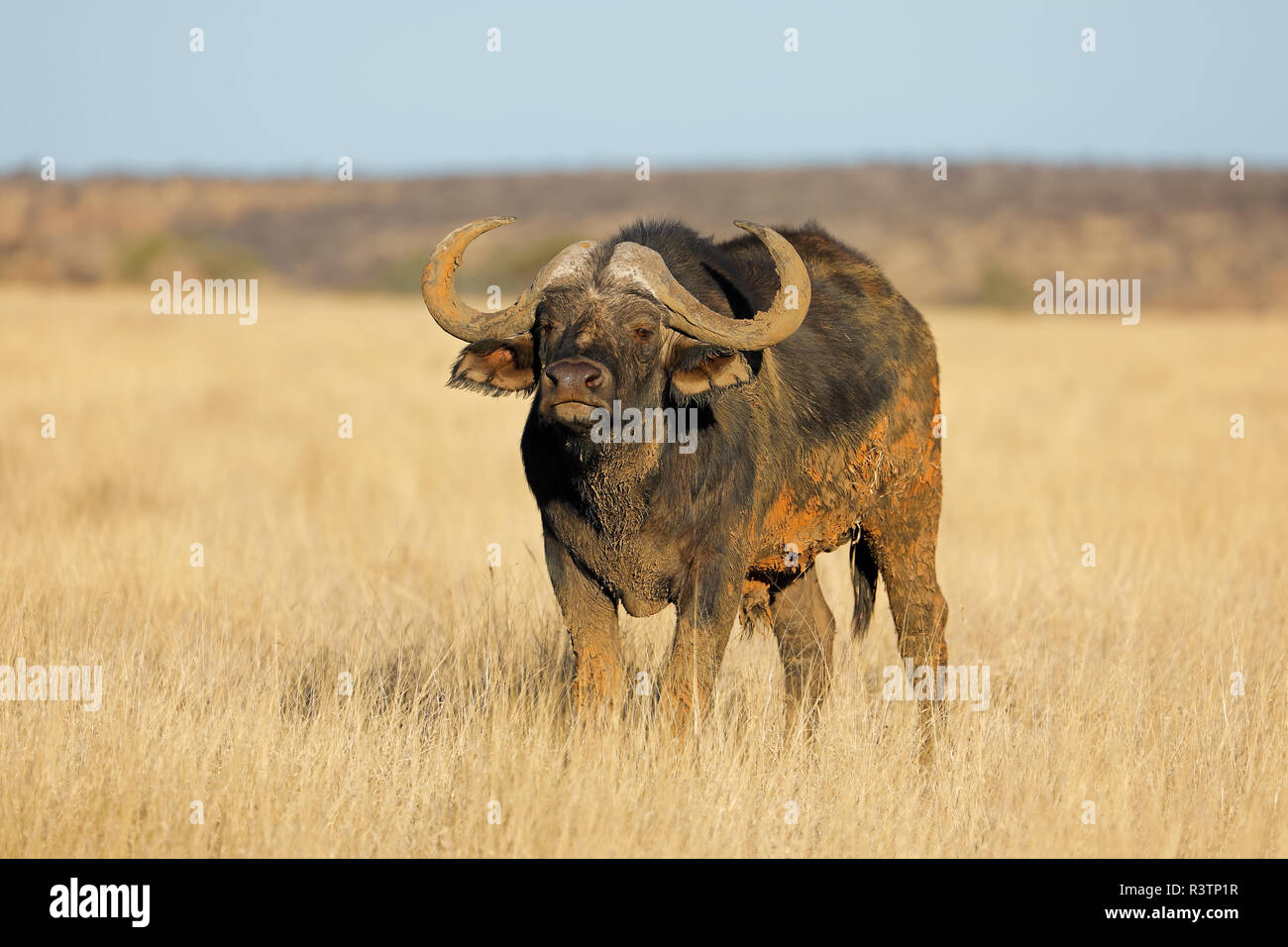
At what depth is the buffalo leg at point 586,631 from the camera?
19.3ft

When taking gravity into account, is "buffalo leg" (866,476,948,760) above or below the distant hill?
below

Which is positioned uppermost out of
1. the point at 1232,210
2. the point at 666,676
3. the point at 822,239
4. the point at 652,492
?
A: the point at 1232,210

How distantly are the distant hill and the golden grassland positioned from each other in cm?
4804

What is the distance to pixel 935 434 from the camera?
24.3 feet

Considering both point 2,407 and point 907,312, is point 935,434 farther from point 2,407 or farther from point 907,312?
point 2,407

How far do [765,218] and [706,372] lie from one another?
7253cm

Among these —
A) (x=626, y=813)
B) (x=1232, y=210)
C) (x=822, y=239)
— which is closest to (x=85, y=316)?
(x=822, y=239)

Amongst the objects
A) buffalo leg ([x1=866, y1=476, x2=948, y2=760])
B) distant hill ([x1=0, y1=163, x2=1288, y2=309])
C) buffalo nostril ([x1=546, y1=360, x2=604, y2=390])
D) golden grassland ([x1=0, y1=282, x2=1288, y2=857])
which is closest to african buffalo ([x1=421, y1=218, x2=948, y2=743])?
buffalo nostril ([x1=546, y1=360, x2=604, y2=390])

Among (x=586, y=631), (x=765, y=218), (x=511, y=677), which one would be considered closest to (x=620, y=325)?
(x=586, y=631)

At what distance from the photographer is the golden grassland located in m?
4.98

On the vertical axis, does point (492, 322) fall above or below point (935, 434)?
above

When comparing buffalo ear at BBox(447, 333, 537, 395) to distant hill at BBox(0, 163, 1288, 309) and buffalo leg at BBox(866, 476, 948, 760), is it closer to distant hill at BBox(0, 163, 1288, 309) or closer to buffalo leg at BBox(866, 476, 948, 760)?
buffalo leg at BBox(866, 476, 948, 760)

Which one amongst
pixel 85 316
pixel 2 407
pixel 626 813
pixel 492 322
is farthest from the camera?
pixel 85 316
